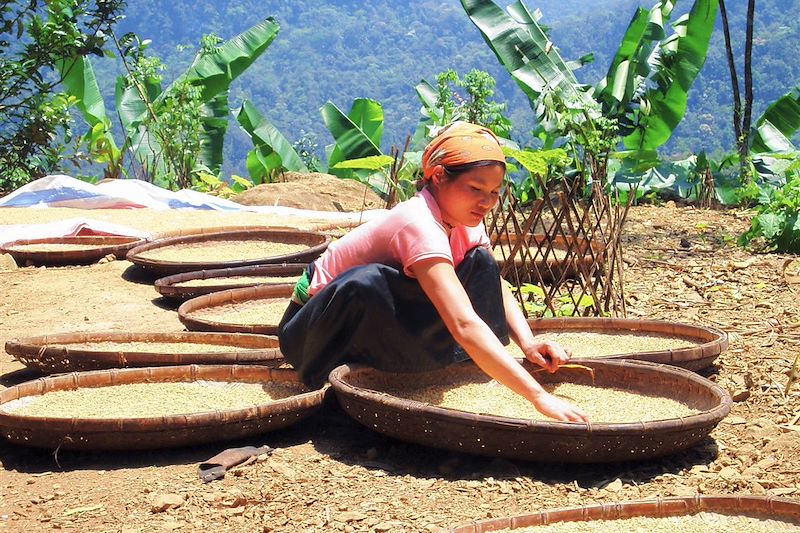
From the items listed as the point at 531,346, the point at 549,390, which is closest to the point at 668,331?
the point at 549,390

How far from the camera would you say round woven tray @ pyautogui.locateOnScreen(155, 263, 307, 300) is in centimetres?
461

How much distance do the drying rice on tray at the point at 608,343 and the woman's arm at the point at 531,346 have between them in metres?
0.51

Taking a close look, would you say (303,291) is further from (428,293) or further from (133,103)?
(133,103)

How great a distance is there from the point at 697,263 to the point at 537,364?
2.83 m

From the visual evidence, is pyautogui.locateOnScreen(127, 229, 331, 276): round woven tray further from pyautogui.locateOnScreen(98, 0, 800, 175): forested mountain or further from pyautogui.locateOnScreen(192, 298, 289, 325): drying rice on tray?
pyautogui.locateOnScreen(98, 0, 800, 175): forested mountain

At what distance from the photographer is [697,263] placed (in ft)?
18.0

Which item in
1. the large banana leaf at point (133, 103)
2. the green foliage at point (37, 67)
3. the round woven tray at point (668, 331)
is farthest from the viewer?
the large banana leaf at point (133, 103)

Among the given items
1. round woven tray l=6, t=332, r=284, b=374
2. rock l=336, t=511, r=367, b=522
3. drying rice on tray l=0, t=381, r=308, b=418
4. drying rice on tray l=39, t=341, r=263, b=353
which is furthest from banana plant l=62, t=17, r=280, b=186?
rock l=336, t=511, r=367, b=522

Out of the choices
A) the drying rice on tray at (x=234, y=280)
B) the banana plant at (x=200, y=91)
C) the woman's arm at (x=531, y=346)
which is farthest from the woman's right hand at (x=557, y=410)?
the banana plant at (x=200, y=91)

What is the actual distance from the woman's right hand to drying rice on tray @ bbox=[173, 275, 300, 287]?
2435 mm

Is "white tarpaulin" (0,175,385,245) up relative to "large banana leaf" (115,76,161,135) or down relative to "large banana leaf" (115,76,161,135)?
down

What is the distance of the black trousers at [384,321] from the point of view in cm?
278

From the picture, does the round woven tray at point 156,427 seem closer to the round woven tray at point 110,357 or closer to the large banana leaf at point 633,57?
the round woven tray at point 110,357

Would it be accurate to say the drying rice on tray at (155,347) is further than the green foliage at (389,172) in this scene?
No
